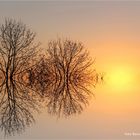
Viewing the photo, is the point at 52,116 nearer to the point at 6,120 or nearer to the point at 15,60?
the point at 6,120

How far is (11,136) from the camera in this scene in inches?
284

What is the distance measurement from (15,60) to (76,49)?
4194mm

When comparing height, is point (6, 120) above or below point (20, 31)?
below

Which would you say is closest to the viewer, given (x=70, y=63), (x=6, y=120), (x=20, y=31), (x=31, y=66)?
(x=6, y=120)

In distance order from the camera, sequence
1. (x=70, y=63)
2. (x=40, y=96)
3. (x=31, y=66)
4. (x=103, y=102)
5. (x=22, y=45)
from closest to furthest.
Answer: (x=103, y=102)
(x=40, y=96)
(x=22, y=45)
(x=31, y=66)
(x=70, y=63)

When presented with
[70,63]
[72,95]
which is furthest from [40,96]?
[70,63]

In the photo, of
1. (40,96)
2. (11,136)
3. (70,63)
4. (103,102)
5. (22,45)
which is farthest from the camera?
(70,63)

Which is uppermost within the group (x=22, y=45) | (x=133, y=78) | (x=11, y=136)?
(x=22, y=45)

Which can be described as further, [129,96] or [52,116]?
[129,96]

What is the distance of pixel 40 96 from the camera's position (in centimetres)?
1100

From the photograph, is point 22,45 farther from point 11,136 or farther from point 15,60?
point 11,136

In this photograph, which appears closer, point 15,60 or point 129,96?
point 129,96

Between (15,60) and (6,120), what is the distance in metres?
11.1

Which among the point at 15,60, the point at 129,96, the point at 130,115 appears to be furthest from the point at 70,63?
the point at 130,115
